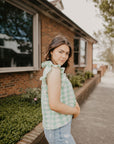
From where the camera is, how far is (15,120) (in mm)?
2666

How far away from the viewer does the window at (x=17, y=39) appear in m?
3.98

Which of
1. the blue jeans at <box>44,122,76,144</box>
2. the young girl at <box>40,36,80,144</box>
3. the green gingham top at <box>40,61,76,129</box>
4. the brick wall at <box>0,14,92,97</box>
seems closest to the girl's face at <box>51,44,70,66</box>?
the young girl at <box>40,36,80,144</box>

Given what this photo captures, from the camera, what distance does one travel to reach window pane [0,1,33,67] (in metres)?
3.97

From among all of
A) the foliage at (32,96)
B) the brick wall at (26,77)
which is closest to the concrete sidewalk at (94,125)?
the foliage at (32,96)

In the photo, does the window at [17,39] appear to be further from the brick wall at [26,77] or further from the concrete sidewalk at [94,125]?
the concrete sidewalk at [94,125]

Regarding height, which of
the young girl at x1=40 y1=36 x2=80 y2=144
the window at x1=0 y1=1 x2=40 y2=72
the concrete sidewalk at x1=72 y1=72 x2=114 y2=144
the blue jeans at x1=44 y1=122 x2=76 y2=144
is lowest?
the concrete sidewalk at x1=72 y1=72 x2=114 y2=144

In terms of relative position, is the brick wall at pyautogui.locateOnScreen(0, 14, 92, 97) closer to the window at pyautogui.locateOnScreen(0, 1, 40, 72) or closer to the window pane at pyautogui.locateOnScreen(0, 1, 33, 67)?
the window at pyautogui.locateOnScreen(0, 1, 40, 72)

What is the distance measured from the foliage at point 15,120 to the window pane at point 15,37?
126 cm

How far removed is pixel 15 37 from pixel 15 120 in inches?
105

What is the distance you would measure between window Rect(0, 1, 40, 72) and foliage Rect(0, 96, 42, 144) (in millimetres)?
1079

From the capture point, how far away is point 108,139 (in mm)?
2998

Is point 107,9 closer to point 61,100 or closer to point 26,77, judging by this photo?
point 26,77

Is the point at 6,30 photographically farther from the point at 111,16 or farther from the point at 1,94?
the point at 111,16

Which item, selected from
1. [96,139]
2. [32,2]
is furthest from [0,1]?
[96,139]
